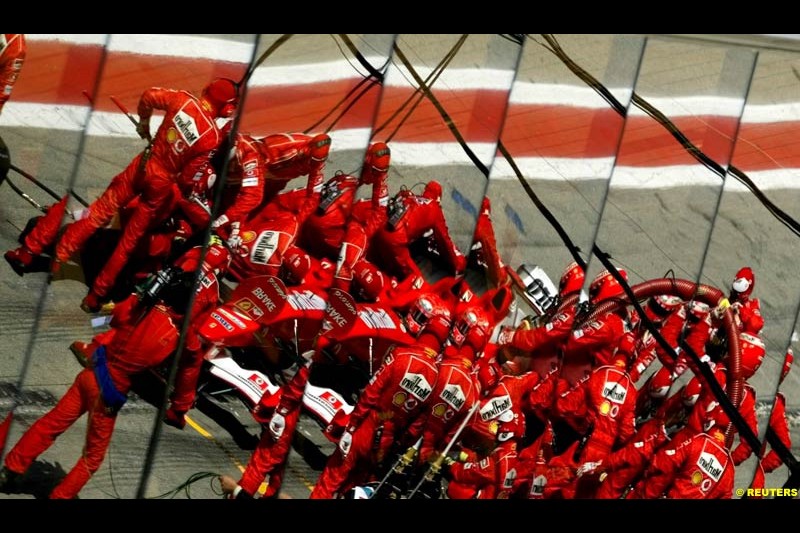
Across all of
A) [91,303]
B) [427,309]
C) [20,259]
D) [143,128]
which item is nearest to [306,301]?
[427,309]

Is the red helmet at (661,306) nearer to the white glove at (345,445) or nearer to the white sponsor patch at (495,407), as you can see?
the white sponsor patch at (495,407)

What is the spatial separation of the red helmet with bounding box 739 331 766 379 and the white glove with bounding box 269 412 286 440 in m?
2.32

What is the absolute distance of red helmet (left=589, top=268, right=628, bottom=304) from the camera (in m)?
7.36

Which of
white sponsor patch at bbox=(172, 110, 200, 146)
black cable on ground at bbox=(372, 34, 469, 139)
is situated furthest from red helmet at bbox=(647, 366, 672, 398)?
white sponsor patch at bbox=(172, 110, 200, 146)

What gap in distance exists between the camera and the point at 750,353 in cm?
764

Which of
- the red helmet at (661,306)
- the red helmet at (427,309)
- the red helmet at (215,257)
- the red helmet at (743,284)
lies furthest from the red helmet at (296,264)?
the red helmet at (743,284)

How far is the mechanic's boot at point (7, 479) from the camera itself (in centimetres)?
644

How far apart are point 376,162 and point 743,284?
210 cm

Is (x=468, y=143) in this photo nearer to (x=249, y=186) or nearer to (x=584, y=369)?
(x=249, y=186)

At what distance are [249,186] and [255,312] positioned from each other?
1.77 ft

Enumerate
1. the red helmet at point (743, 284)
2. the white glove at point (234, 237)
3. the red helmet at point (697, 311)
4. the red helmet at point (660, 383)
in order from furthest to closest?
the red helmet at point (660, 383)
the red helmet at point (697, 311)
the red helmet at point (743, 284)
the white glove at point (234, 237)

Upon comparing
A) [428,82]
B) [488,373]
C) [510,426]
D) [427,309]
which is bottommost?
[510,426]

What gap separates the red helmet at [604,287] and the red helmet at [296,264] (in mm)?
1363

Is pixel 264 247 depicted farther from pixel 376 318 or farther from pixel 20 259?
pixel 20 259
